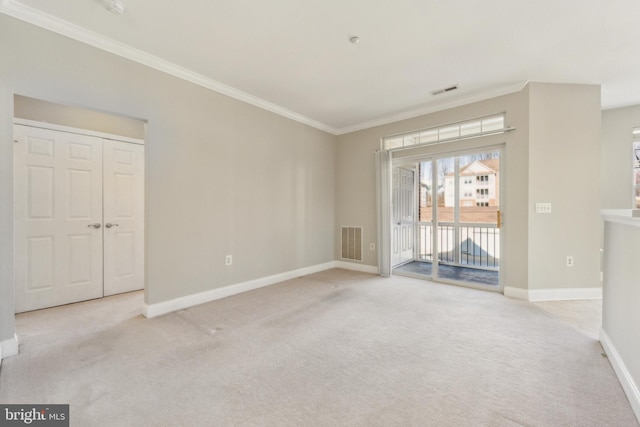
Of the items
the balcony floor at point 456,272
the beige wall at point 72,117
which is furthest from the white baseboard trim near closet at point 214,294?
the beige wall at point 72,117

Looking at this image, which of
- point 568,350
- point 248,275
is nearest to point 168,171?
point 248,275

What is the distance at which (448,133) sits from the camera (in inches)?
160

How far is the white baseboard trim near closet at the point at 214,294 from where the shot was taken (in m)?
2.79

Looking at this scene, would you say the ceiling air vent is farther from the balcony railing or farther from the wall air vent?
the wall air vent

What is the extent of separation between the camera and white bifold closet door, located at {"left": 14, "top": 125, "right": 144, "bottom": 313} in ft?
9.38

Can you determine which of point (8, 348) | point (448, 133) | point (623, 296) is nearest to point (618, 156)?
point (448, 133)

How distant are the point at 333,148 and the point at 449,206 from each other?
2525 millimetres

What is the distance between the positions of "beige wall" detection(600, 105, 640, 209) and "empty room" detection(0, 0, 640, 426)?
25 millimetres

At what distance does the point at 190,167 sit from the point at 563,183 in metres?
4.75

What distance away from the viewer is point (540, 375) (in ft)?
5.79

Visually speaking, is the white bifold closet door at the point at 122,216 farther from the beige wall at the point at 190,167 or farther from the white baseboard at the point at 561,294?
the white baseboard at the point at 561,294

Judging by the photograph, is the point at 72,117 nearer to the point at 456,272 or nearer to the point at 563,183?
the point at 456,272

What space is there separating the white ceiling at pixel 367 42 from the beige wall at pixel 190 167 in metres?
0.24

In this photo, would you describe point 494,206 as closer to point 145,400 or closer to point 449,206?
point 449,206
